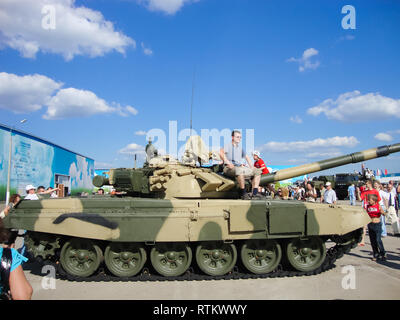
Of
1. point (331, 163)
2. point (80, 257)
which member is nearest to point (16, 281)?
point (80, 257)

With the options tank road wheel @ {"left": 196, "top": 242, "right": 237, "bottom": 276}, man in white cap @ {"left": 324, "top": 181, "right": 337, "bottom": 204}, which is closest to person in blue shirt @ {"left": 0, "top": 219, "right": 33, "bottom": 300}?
tank road wheel @ {"left": 196, "top": 242, "right": 237, "bottom": 276}

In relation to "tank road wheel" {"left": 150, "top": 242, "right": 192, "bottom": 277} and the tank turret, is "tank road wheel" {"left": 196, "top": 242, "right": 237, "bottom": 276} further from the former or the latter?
the tank turret

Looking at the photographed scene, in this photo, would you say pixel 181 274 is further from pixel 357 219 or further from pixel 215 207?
pixel 357 219

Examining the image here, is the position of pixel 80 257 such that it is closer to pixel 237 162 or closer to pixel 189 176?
pixel 189 176

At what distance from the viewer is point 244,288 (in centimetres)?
672

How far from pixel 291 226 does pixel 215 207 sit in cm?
178

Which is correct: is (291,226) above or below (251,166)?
below

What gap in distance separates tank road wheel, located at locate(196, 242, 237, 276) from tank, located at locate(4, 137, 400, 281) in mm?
22

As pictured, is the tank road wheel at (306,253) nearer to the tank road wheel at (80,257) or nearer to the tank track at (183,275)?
the tank track at (183,275)

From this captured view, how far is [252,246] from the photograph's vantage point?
7.75 m

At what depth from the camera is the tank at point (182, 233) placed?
715cm

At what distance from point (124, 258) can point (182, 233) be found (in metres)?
1.50

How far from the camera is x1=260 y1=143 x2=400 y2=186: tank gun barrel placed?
29.2 ft
